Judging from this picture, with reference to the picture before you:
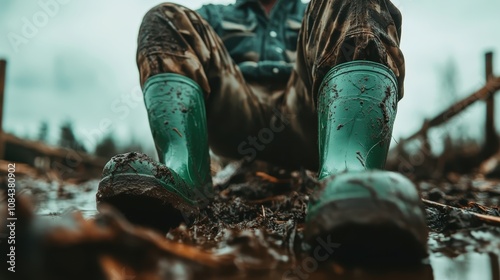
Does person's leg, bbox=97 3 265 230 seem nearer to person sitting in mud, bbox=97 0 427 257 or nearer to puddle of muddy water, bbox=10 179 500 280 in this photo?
person sitting in mud, bbox=97 0 427 257

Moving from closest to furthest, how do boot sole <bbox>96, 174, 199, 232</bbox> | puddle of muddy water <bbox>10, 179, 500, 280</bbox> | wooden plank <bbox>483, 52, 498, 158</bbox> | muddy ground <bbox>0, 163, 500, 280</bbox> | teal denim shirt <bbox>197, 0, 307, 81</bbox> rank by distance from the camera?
muddy ground <bbox>0, 163, 500, 280</bbox> < puddle of muddy water <bbox>10, 179, 500, 280</bbox> < boot sole <bbox>96, 174, 199, 232</bbox> < teal denim shirt <bbox>197, 0, 307, 81</bbox> < wooden plank <bbox>483, 52, 498, 158</bbox>

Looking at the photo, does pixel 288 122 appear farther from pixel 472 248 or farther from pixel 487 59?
pixel 487 59

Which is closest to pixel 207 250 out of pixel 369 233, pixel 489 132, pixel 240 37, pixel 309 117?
pixel 369 233

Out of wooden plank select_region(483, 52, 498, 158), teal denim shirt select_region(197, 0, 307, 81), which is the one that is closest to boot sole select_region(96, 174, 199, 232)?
teal denim shirt select_region(197, 0, 307, 81)

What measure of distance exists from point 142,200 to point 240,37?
139 cm

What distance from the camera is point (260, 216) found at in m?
1.20

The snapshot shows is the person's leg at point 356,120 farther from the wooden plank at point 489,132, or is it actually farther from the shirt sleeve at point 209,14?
the wooden plank at point 489,132

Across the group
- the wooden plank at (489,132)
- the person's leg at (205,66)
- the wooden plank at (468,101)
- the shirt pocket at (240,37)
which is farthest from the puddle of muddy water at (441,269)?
the wooden plank at (489,132)

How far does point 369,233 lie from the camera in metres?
0.66

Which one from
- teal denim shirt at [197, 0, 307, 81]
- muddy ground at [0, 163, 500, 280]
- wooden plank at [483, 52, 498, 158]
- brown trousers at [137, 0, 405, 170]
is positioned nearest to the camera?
muddy ground at [0, 163, 500, 280]

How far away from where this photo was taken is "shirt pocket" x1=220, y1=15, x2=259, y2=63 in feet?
7.09

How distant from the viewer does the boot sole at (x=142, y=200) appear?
3.25 feet

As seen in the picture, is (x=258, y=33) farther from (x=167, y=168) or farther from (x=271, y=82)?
(x=167, y=168)

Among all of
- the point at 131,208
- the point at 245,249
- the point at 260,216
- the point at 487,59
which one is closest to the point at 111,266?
the point at 245,249
